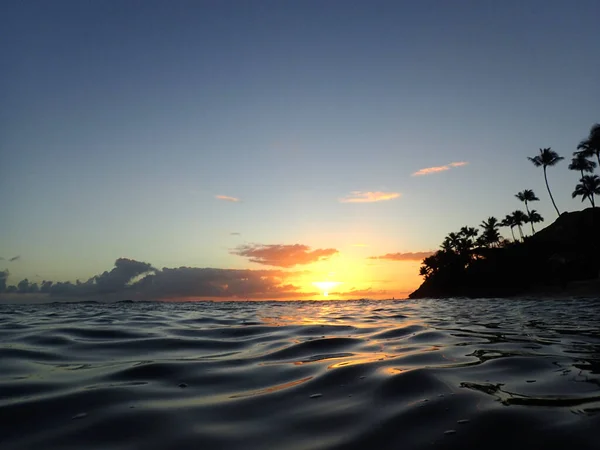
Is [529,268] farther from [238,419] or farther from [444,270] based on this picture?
[238,419]

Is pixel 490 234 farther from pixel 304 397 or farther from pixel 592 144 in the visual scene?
pixel 304 397

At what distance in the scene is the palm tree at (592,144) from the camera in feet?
190

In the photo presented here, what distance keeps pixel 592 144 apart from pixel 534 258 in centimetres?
2006

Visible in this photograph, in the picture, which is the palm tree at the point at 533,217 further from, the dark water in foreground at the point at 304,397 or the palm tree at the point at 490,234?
the dark water in foreground at the point at 304,397

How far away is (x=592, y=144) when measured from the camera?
5878 cm

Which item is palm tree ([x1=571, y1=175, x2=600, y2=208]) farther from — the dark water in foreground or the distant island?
the dark water in foreground

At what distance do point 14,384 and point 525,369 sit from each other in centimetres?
504

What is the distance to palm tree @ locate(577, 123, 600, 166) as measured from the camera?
5794 cm

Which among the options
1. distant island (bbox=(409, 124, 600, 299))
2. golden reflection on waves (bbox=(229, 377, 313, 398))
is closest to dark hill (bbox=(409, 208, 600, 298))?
distant island (bbox=(409, 124, 600, 299))

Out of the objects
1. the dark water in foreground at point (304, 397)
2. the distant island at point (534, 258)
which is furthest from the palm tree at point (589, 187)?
the dark water in foreground at point (304, 397)

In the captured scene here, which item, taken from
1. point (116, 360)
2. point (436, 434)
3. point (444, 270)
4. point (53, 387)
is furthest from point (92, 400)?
point (444, 270)

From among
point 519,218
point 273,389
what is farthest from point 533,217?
point 273,389

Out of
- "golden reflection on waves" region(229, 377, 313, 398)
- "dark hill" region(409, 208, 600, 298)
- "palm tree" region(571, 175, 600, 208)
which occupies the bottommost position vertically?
"golden reflection on waves" region(229, 377, 313, 398)

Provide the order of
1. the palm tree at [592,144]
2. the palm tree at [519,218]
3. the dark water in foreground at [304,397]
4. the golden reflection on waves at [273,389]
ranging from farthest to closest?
the palm tree at [519,218] → the palm tree at [592,144] → the golden reflection on waves at [273,389] → the dark water in foreground at [304,397]
